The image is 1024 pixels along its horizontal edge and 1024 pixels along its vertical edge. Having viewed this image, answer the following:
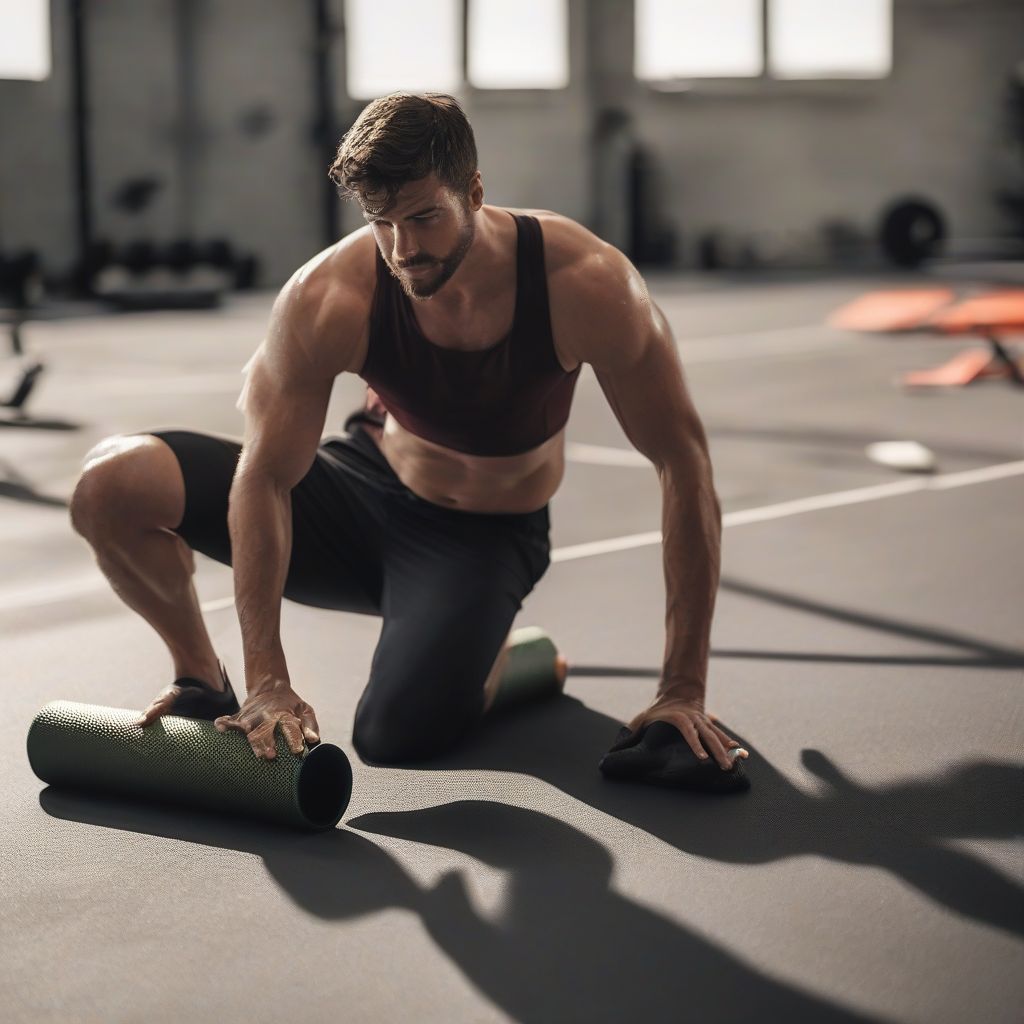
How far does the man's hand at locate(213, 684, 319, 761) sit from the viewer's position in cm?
187

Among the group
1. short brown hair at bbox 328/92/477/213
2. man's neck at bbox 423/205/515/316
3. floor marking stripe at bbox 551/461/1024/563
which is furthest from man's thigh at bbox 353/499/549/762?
floor marking stripe at bbox 551/461/1024/563

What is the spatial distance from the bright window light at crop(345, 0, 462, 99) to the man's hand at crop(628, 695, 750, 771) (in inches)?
391

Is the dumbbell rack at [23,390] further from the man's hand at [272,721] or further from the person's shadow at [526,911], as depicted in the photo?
the man's hand at [272,721]

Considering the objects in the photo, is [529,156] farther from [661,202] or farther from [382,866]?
[382,866]

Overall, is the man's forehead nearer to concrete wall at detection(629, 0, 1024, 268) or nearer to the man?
the man

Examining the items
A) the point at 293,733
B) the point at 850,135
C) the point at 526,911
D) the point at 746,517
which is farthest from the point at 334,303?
the point at 850,135

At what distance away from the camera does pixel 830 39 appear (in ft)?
40.9

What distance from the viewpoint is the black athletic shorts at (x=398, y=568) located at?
2180mm

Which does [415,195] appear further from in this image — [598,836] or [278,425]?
[598,836]

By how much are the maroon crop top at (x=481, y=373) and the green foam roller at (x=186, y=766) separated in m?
0.55

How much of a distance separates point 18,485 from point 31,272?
6293 millimetres

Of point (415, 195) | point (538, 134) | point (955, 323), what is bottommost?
point (955, 323)

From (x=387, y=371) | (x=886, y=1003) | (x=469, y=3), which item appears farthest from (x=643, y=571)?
(x=469, y=3)

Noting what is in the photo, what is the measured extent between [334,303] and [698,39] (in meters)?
10.9
